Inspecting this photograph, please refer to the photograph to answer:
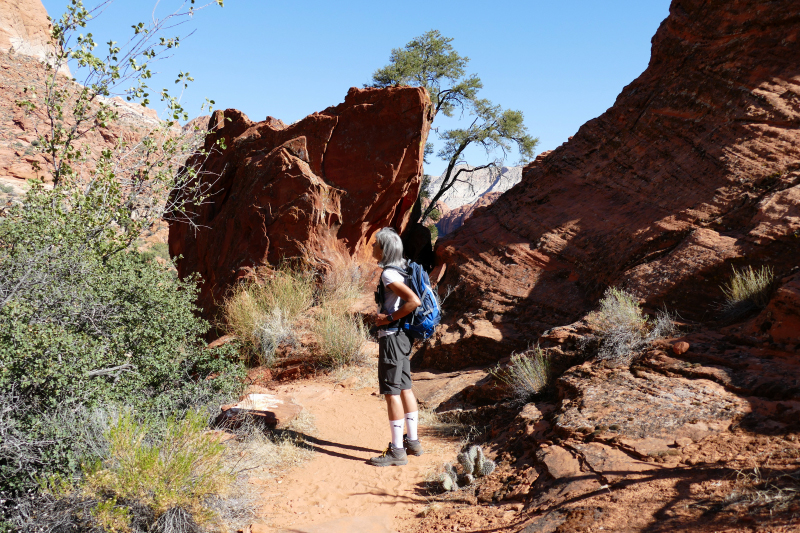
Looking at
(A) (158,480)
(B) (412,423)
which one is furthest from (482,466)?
(A) (158,480)

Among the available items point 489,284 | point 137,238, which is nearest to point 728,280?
point 489,284

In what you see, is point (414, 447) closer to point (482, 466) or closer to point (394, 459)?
point (394, 459)

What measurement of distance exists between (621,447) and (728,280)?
9.66 ft

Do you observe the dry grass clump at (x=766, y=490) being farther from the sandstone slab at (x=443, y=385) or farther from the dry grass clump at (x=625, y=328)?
the sandstone slab at (x=443, y=385)

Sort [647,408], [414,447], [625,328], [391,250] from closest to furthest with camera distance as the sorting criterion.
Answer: [647,408], [391,250], [414,447], [625,328]

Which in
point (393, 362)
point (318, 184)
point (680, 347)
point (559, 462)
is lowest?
point (559, 462)

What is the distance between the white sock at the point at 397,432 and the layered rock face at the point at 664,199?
2905 millimetres

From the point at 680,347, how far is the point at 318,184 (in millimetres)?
7380

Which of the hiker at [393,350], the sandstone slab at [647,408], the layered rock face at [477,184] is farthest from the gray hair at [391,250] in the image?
the layered rock face at [477,184]

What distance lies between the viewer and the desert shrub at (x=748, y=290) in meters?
4.65

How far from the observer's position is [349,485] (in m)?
4.07

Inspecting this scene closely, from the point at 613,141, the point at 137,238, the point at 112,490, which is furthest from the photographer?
the point at 613,141

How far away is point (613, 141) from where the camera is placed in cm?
798

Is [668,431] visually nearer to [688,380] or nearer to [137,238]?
[688,380]
